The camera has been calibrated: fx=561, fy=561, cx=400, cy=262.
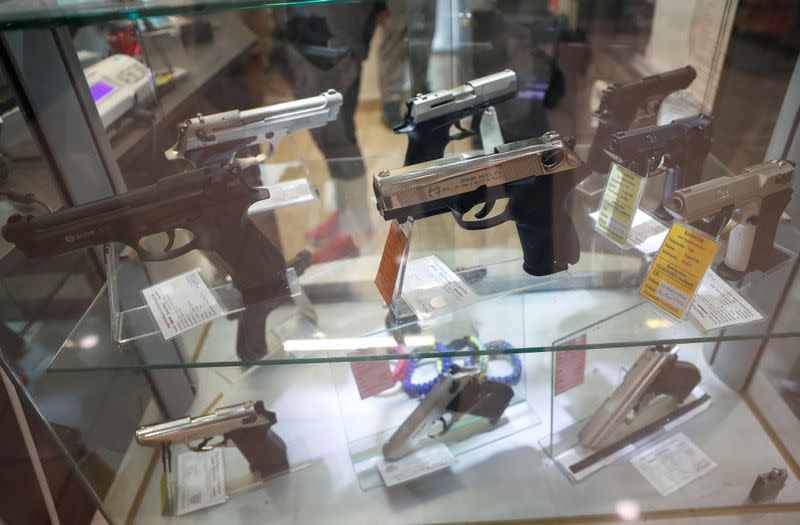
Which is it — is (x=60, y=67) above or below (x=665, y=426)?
above

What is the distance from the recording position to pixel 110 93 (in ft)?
4.51

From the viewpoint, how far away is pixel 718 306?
1073mm

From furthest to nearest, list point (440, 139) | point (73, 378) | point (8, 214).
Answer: point (440, 139) < point (73, 378) < point (8, 214)

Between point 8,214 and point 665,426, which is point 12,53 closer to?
point 8,214

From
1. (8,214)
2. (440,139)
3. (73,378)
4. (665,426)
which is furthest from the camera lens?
(665,426)

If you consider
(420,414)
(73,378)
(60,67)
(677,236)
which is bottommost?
(420,414)

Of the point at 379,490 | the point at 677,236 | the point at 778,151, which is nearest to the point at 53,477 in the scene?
the point at 379,490

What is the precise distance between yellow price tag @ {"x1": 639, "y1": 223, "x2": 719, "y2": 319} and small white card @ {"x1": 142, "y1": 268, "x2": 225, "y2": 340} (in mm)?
852

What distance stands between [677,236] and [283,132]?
34.2 inches

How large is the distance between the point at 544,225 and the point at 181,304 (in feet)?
2.42

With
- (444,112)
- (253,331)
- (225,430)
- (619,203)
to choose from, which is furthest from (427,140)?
(225,430)

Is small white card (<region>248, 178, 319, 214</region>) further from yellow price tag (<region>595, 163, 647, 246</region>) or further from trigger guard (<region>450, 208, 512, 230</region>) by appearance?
yellow price tag (<region>595, 163, 647, 246</region>)

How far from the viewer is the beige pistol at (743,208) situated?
3.25 ft

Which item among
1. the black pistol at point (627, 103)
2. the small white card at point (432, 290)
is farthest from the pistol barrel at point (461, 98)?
the small white card at point (432, 290)
